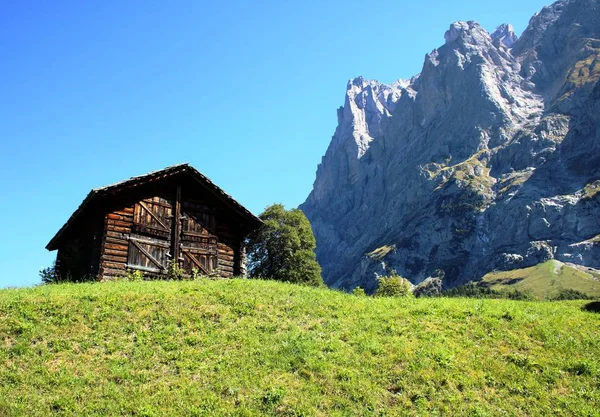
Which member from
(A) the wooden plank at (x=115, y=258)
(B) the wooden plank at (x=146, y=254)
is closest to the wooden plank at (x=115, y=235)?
(B) the wooden plank at (x=146, y=254)

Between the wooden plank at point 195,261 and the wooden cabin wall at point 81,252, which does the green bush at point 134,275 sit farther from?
the wooden plank at point 195,261

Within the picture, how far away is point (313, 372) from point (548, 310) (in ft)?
44.6

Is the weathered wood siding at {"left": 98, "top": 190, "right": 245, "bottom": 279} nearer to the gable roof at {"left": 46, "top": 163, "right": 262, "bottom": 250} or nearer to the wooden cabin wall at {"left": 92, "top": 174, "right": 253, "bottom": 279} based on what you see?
the wooden cabin wall at {"left": 92, "top": 174, "right": 253, "bottom": 279}

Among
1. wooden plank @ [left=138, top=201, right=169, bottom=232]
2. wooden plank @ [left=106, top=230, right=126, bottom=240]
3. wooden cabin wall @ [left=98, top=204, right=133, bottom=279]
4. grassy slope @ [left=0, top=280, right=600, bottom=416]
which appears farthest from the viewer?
wooden plank @ [left=138, top=201, right=169, bottom=232]

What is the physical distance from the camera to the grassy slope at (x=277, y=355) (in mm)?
14883

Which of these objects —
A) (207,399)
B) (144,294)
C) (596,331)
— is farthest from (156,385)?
(596,331)

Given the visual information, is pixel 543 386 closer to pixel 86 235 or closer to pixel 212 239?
pixel 212 239

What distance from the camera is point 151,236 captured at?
3203 cm

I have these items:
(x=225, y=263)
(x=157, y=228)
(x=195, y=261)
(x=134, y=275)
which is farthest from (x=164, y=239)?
(x=225, y=263)

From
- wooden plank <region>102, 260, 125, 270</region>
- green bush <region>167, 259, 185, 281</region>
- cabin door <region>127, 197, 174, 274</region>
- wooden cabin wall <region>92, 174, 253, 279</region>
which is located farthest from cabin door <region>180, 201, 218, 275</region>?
wooden plank <region>102, 260, 125, 270</region>

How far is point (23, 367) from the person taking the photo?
15.8 metres

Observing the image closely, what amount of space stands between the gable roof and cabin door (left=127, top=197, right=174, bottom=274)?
1.47 m

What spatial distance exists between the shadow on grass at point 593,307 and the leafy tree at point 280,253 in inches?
1554

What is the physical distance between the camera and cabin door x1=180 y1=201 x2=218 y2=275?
3316 centimetres
